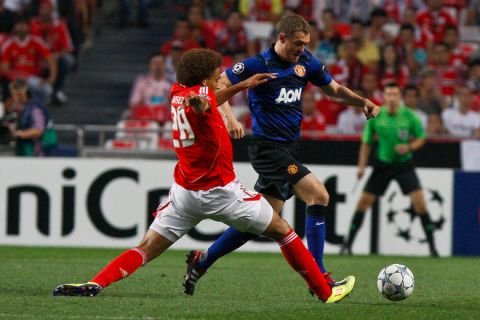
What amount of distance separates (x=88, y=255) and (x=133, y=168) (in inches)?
82.1

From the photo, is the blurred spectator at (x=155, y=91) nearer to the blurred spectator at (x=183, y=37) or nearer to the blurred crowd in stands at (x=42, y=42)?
the blurred spectator at (x=183, y=37)

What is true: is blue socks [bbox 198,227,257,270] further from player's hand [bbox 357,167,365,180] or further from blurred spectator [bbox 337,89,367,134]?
blurred spectator [bbox 337,89,367,134]

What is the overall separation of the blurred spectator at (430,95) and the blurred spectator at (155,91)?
3928 millimetres

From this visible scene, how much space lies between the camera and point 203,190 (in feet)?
26.1

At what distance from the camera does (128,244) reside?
50.0 feet

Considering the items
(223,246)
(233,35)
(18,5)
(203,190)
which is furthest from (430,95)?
(203,190)

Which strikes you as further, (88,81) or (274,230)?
(88,81)

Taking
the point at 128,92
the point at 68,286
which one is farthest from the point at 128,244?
the point at 68,286

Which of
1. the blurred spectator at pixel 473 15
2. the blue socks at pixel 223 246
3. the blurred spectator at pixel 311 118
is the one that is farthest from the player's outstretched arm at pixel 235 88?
the blurred spectator at pixel 473 15

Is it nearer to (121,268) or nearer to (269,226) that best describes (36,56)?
(121,268)

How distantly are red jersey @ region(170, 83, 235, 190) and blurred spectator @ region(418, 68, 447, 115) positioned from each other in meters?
10.3

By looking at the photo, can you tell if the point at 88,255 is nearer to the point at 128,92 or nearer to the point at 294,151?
the point at 294,151

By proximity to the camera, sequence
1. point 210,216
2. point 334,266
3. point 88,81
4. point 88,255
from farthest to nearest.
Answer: point 88,81 → point 88,255 → point 334,266 → point 210,216

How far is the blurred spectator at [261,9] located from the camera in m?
20.7
